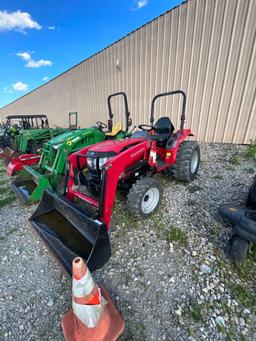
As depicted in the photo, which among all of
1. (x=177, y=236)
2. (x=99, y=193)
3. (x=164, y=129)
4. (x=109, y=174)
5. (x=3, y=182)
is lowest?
(x=3, y=182)

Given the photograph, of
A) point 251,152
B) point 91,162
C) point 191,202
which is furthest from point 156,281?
point 251,152

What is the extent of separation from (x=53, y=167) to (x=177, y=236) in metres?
2.58

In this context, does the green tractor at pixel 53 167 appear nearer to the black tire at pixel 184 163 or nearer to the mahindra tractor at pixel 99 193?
the mahindra tractor at pixel 99 193

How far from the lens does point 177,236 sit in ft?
7.34

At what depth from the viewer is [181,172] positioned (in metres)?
3.24

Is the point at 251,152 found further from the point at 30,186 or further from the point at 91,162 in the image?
the point at 30,186

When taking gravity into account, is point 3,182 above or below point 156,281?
below

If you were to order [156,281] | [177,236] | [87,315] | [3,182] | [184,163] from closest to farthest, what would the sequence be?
1. [87,315]
2. [156,281]
3. [177,236]
4. [184,163]
5. [3,182]

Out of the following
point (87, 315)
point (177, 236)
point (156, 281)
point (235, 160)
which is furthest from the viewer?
point (235, 160)

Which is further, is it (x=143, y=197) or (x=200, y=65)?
(x=200, y=65)

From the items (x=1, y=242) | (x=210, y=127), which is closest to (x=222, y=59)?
(x=210, y=127)

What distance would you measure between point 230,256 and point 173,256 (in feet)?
1.99

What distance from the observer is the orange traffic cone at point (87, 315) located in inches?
43.5

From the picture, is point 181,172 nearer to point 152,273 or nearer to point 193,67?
point 152,273
